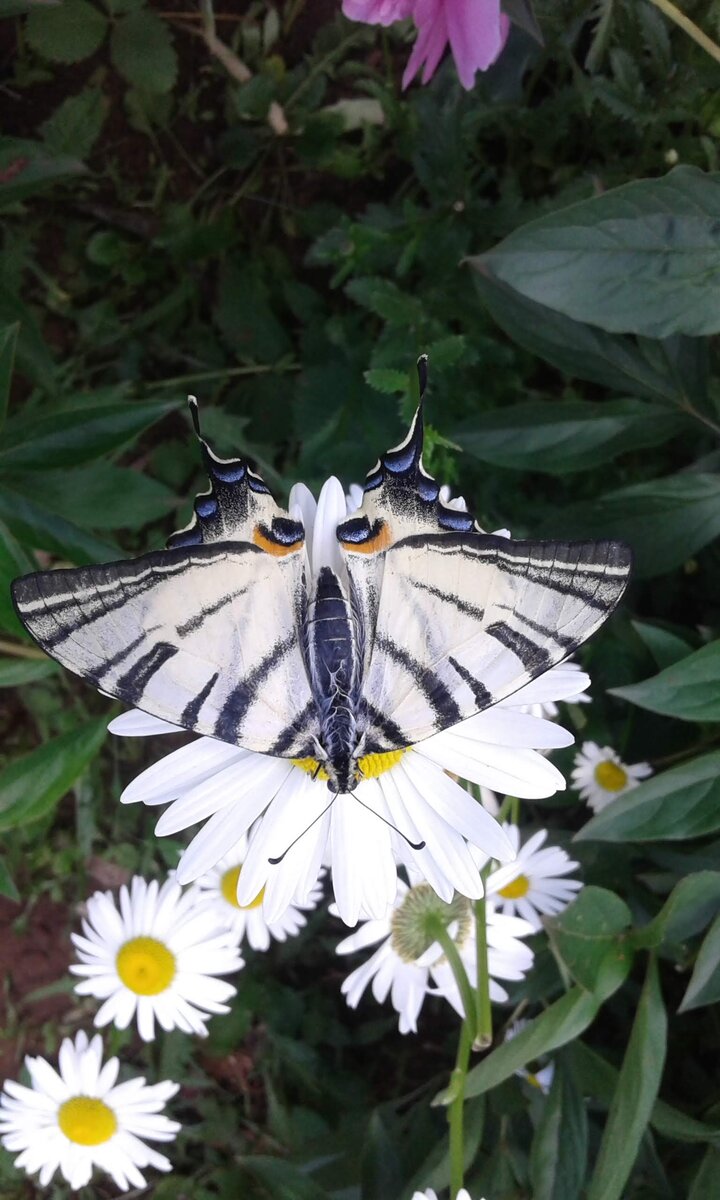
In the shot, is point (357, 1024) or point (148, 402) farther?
point (357, 1024)

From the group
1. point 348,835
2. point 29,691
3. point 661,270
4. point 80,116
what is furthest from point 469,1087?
point 80,116

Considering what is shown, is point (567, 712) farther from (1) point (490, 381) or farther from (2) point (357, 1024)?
(2) point (357, 1024)

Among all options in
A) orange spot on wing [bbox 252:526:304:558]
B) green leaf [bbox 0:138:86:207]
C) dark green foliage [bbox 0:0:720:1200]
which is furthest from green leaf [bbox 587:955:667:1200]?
green leaf [bbox 0:138:86:207]

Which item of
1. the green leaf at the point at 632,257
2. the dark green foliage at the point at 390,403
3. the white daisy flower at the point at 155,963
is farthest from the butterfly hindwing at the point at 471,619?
the white daisy flower at the point at 155,963

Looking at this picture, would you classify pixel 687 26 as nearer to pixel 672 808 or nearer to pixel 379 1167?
pixel 672 808

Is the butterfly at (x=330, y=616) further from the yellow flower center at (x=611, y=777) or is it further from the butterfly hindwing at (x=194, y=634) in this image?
the yellow flower center at (x=611, y=777)

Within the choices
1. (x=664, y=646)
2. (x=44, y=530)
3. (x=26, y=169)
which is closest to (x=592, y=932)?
(x=664, y=646)
